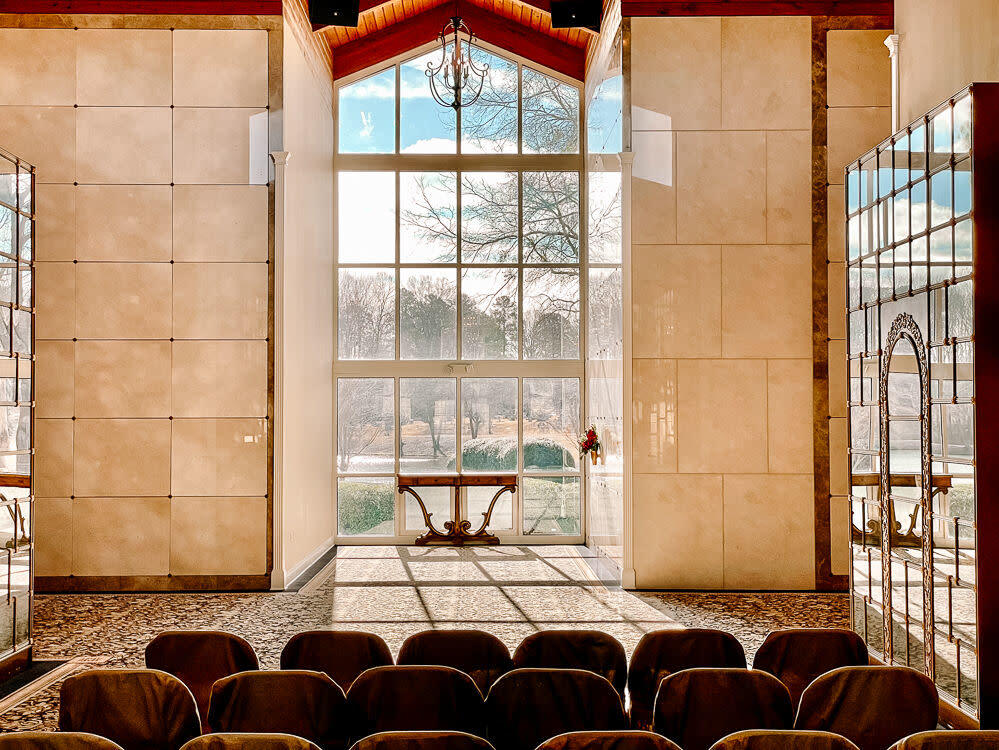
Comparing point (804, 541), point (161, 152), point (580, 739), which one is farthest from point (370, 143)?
point (580, 739)

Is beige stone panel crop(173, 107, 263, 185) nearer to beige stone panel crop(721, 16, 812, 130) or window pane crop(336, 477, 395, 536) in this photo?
window pane crop(336, 477, 395, 536)

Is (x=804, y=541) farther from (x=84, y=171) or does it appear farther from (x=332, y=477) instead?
(x=84, y=171)

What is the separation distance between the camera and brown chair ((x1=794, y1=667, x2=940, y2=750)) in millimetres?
2881

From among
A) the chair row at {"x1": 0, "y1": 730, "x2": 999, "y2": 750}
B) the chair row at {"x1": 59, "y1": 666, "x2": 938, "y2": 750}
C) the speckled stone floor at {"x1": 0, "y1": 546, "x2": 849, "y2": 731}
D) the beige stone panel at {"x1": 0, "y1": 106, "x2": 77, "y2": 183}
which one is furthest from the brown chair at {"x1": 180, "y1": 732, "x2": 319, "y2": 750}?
the beige stone panel at {"x1": 0, "y1": 106, "x2": 77, "y2": 183}

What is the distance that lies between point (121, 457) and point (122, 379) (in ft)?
2.36

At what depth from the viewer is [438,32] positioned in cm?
1039

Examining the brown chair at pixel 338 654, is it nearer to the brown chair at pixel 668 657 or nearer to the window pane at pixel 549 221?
the brown chair at pixel 668 657

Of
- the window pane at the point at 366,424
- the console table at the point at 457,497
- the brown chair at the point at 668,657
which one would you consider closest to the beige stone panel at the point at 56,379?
the window pane at the point at 366,424

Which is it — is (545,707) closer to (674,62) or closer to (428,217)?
(674,62)

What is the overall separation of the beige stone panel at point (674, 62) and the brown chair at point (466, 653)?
5.69 metres

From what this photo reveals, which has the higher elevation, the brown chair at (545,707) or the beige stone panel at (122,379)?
the beige stone panel at (122,379)

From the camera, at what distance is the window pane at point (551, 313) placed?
10562 mm

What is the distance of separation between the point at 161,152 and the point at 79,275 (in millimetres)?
1374

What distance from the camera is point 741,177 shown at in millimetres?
7688
